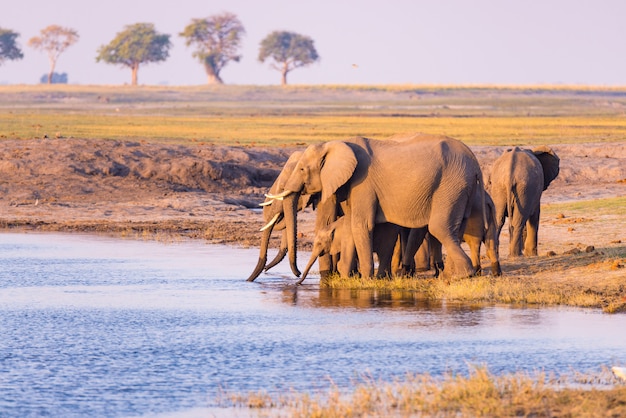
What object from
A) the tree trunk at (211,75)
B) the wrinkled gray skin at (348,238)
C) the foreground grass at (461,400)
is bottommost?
the foreground grass at (461,400)

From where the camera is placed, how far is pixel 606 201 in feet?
88.3

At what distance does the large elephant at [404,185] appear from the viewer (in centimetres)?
1733

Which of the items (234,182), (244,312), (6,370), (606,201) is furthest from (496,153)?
(6,370)

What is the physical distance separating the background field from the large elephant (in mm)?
28330

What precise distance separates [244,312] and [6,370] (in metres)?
4.23

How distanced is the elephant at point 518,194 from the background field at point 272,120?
25.3 meters

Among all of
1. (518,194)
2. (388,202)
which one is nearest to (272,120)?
(518,194)

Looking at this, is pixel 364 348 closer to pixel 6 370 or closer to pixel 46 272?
pixel 6 370

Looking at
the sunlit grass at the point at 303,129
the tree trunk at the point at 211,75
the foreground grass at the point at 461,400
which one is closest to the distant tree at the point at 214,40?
the tree trunk at the point at 211,75

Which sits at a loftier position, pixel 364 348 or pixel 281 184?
pixel 281 184

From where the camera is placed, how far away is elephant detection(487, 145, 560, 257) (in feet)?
68.5

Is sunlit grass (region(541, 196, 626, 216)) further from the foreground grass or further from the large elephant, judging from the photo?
the foreground grass

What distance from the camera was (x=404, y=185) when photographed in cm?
1741

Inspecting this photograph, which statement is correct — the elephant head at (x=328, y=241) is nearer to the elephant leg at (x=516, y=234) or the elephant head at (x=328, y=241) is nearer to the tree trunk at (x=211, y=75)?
the elephant leg at (x=516, y=234)
